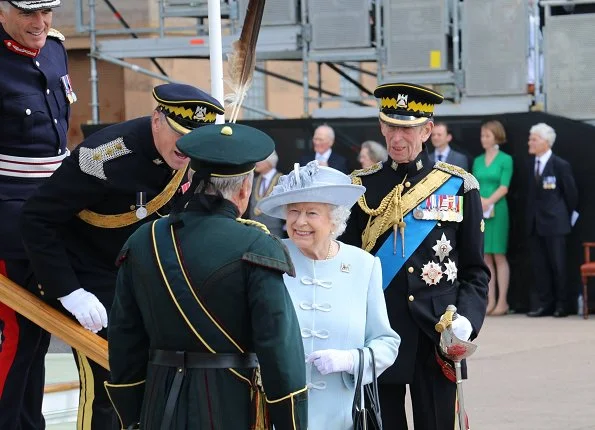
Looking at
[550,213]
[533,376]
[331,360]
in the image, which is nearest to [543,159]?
[550,213]

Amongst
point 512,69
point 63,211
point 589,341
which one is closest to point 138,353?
point 63,211

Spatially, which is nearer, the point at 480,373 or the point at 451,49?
the point at 480,373

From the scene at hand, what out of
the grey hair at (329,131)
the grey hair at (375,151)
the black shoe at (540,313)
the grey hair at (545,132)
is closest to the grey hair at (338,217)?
the grey hair at (375,151)

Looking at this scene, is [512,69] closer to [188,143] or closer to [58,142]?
[58,142]

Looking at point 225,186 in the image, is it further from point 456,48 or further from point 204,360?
point 456,48

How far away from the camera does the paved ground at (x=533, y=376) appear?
8.05 meters

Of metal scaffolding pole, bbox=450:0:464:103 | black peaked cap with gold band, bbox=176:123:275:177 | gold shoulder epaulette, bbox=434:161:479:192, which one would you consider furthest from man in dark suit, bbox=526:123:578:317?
black peaked cap with gold band, bbox=176:123:275:177

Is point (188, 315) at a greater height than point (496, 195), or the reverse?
point (188, 315)

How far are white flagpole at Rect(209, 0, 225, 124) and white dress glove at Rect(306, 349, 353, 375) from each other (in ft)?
7.08

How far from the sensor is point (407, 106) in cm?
553

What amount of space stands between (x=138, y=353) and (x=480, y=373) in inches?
230

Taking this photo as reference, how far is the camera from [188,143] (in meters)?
4.16

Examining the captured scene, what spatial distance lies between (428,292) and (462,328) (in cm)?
23

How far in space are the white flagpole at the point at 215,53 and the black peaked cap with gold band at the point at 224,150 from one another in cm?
233
